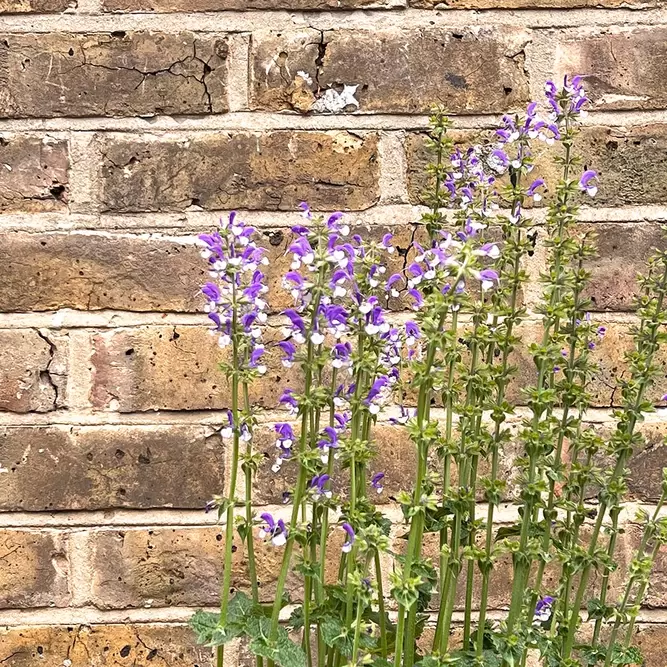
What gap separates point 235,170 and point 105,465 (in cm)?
34

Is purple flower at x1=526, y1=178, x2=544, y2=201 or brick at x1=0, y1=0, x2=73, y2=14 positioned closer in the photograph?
purple flower at x1=526, y1=178, x2=544, y2=201

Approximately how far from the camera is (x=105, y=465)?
3.15 feet

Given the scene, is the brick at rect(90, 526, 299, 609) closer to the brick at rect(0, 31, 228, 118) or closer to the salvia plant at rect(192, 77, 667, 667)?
the salvia plant at rect(192, 77, 667, 667)

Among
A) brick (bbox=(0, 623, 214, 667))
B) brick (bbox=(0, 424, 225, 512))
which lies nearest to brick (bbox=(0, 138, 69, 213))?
brick (bbox=(0, 424, 225, 512))

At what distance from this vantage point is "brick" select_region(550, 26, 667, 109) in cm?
96

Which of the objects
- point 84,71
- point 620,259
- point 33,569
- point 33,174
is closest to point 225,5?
point 84,71

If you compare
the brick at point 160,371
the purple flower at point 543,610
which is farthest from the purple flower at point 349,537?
the brick at point 160,371

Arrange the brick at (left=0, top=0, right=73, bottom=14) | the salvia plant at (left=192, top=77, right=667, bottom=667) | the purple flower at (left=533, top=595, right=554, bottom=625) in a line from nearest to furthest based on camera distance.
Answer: the salvia plant at (left=192, top=77, right=667, bottom=667) → the purple flower at (left=533, top=595, right=554, bottom=625) → the brick at (left=0, top=0, right=73, bottom=14)

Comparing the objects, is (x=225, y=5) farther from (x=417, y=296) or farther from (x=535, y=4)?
(x=417, y=296)

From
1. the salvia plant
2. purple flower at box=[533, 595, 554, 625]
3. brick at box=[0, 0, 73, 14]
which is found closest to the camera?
the salvia plant

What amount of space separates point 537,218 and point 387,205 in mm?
162

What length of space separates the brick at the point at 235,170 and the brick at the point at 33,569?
359mm

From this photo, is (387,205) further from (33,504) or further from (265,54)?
(33,504)

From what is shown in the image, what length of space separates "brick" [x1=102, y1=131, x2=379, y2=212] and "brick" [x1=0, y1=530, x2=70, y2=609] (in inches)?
14.1
